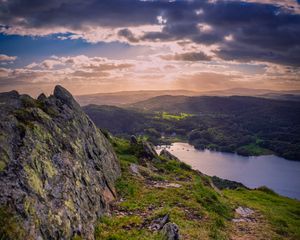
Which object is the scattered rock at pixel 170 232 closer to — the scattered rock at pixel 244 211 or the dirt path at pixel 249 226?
the dirt path at pixel 249 226

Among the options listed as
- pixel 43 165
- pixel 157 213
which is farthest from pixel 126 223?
pixel 43 165

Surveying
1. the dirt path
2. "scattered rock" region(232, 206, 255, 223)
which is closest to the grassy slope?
the dirt path

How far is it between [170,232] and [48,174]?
884 centimetres

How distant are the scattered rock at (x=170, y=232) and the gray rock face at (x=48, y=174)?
485 cm

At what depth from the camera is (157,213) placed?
23.0 meters

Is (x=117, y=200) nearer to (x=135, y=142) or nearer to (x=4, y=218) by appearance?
(x=4, y=218)

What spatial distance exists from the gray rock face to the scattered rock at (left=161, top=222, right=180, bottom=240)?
15.9 feet

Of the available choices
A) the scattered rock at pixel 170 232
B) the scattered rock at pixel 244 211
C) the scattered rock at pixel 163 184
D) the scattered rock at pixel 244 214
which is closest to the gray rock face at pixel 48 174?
the scattered rock at pixel 170 232

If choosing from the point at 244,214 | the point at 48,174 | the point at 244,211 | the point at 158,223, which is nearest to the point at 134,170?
the point at 244,214

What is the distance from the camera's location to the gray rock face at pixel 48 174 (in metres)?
13.6

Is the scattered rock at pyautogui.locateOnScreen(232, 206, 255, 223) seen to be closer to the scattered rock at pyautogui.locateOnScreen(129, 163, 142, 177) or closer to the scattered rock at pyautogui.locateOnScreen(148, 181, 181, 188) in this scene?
the scattered rock at pyautogui.locateOnScreen(148, 181, 181, 188)

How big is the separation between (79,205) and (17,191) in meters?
5.41

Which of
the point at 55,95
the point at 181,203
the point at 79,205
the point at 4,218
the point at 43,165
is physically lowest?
the point at 181,203

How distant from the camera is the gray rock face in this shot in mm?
13555
